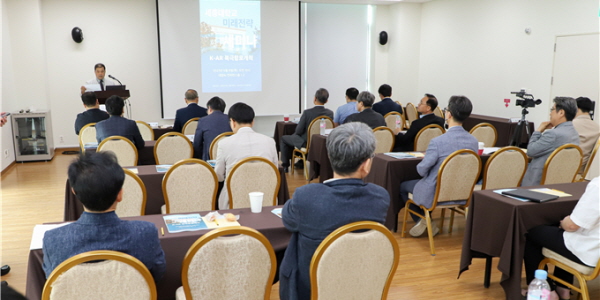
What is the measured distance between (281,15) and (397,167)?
6112 mm

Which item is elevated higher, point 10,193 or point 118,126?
point 118,126

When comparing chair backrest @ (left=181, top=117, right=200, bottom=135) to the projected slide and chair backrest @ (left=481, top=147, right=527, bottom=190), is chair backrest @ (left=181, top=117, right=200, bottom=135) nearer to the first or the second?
the projected slide

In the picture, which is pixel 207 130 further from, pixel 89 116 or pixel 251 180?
pixel 89 116

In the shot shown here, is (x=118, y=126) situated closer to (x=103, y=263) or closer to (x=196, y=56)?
(x=103, y=263)

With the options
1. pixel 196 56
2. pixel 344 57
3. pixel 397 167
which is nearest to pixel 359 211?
pixel 397 167

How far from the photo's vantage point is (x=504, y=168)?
4.02 m

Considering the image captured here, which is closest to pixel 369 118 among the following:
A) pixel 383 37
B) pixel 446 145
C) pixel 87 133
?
pixel 446 145

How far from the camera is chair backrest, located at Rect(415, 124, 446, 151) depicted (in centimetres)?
544

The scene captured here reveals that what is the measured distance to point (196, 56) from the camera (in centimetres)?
933

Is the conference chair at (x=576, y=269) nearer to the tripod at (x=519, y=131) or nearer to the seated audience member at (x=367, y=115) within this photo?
the seated audience member at (x=367, y=115)

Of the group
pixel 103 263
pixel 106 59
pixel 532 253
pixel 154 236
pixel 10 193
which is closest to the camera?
pixel 103 263

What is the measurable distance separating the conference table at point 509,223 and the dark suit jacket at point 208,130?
280 centimetres

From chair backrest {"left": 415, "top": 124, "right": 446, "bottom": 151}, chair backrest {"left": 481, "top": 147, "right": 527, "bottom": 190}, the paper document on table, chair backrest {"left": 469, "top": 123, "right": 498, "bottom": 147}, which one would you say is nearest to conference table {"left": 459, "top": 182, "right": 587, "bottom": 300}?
chair backrest {"left": 481, "top": 147, "right": 527, "bottom": 190}

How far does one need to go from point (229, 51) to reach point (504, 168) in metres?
6.65
